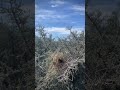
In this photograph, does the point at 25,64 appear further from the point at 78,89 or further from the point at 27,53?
the point at 78,89

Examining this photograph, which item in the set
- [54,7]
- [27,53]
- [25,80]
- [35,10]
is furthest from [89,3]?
[25,80]

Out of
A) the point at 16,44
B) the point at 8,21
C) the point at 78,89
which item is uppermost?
the point at 8,21

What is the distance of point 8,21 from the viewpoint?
1889mm

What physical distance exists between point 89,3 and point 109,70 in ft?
1.54

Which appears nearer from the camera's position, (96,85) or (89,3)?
(96,85)

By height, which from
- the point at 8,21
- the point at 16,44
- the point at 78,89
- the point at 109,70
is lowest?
the point at 78,89

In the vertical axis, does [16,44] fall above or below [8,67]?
above

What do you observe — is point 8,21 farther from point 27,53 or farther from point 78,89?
point 78,89

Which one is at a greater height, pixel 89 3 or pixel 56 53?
pixel 89 3

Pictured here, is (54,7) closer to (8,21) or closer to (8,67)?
(8,21)

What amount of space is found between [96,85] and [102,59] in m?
0.18

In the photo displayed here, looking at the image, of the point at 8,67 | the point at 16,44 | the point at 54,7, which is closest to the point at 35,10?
the point at 54,7

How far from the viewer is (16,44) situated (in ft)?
6.15

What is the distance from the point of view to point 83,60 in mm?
1816
